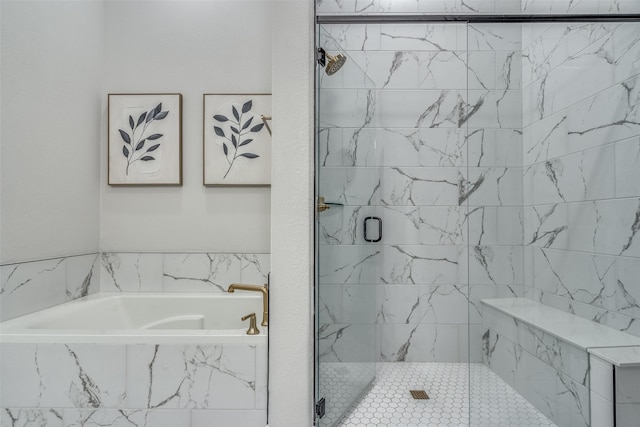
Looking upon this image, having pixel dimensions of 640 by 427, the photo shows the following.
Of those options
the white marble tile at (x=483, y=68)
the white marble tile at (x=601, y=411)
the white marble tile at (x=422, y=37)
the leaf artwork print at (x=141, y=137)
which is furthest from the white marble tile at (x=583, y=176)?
the leaf artwork print at (x=141, y=137)

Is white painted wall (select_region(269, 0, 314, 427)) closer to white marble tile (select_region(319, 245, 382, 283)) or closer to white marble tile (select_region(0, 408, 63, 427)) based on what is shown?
white marble tile (select_region(319, 245, 382, 283))

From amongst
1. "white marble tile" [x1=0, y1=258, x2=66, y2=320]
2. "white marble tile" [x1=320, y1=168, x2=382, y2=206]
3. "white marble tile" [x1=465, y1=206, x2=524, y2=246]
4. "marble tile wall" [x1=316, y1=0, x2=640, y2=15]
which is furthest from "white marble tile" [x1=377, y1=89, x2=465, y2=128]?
"white marble tile" [x1=0, y1=258, x2=66, y2=320]

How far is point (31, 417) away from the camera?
1421 mm

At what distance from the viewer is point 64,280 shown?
81.4 inches

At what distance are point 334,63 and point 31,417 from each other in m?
2.00

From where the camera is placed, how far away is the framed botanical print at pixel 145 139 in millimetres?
2357

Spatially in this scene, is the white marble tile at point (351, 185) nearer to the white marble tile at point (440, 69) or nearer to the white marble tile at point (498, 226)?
the white marble tile at point (498, 226)

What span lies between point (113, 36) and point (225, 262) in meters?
1.71

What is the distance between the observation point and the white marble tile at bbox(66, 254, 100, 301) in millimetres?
2113

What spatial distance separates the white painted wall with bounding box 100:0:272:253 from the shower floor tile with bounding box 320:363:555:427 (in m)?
1.14

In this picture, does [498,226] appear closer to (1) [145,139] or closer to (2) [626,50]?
(2) [626,50]

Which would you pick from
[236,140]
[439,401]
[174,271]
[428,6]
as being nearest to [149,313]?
[174,271]

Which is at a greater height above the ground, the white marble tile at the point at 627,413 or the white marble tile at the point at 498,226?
the white marble tile at the point at 498,226

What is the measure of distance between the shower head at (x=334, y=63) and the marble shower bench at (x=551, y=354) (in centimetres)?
132
